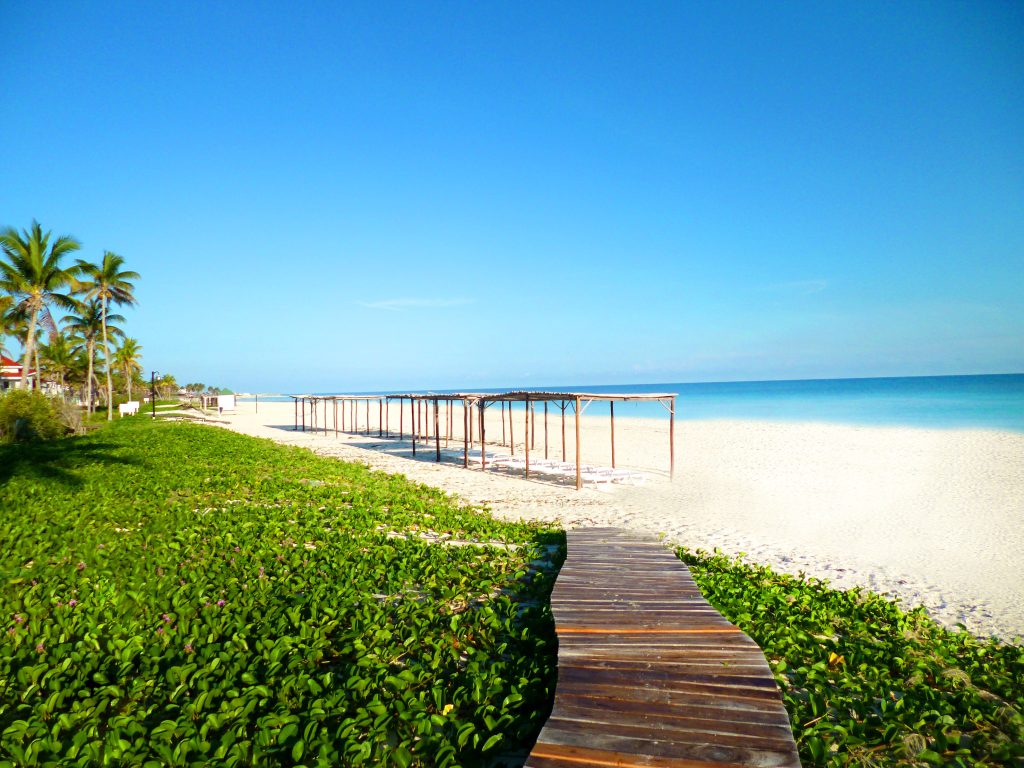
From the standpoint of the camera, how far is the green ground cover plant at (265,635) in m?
2.69

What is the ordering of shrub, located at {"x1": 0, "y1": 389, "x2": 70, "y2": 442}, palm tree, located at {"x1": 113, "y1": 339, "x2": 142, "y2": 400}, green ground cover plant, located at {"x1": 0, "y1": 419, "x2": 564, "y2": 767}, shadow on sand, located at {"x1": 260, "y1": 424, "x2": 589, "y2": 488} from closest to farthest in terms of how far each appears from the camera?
green ground cover plant, located at {"x1": 0, "y1": 419, "x2": 564, "y2": 767}
shadow on sand, located at {"x1": 260, "y1": 424, "x2": 589, "y2": 488}
shrub, located at {"x1": 0, "y1": 389, "x2": 70, "y2": 442}
palm tree, located at {"x1": 113, "y1": 339, "x2": 142, "y2": 400}

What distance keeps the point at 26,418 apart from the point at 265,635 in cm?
1853

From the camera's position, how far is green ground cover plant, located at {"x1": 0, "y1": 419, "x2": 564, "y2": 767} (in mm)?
2689

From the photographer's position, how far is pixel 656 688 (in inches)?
119

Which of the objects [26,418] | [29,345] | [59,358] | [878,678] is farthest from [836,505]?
[59,358]

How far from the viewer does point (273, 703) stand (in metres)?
3.02

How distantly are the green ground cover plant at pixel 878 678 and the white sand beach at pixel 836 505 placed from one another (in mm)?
1012

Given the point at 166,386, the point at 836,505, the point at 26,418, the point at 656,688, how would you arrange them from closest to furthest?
the point at 656,688
the point at 836,505
the point at 26,418
the point at 166,386

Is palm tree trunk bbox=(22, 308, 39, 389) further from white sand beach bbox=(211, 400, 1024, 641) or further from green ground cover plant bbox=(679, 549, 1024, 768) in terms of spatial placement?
green ground cover plant bbox=(679, 549, 1024, 768)

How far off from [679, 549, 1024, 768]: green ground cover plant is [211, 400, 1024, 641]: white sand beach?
1.01m

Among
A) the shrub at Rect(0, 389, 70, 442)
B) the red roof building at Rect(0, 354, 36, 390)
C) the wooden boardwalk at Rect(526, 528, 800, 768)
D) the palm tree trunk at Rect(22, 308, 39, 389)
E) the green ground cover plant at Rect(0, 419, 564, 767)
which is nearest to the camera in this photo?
the wooden boardwalk at Rect(526, 528, 800, 768)

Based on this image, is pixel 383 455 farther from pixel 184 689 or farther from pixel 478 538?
pixel 184 689

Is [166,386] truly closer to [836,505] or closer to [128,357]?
[128,357]

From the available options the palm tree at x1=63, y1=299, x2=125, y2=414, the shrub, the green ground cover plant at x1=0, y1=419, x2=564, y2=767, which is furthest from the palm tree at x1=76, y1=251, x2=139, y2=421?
the green ground cover plant at x1=0, y1=419, x2=564, y2=767
